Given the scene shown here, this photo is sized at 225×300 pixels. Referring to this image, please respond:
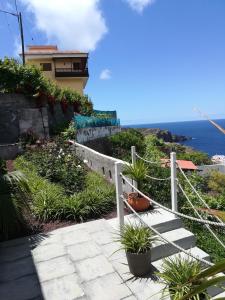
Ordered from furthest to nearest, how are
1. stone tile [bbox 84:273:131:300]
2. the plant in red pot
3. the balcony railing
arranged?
1. the balcony railing
2. the plant in red pot
3. stone tile [bbox 84:273:131:300]

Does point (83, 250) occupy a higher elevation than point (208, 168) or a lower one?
higher

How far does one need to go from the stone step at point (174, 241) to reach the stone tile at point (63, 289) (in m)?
1.35

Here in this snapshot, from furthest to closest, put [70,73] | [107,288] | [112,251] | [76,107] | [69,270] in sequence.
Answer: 1. [70,73]
2. [76,107]
3. [112,251]
4. [69,270]
5. [107,288]

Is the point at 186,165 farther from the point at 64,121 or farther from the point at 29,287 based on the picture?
the point at 29,287

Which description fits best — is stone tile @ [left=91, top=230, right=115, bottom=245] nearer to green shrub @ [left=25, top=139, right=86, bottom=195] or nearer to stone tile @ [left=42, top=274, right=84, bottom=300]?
stone tile @ [left=42, top=274, right=84, bottom=300]

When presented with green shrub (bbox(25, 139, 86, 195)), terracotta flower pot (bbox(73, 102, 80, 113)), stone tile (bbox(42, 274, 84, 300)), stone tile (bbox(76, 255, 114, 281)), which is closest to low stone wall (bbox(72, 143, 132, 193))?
green shrub (bbox(25, 139, 86, 195))

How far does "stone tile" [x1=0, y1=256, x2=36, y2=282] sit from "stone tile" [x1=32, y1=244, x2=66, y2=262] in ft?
0.48

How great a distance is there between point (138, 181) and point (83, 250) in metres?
2.03

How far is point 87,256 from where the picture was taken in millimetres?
5191

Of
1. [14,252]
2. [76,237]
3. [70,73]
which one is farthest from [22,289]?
[70,73]

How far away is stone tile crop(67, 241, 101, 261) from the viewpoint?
520 cm

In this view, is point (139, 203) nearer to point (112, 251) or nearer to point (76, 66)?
point (112, 251)

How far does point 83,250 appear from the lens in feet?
17.7

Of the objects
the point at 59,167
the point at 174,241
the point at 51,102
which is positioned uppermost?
the point at 51,102
